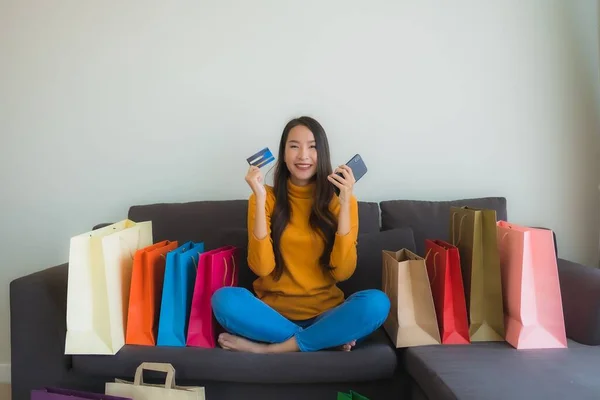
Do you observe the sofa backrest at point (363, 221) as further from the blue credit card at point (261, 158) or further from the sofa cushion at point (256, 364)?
the sofa cushion at point (256, 364)

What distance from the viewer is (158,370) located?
1391 mm

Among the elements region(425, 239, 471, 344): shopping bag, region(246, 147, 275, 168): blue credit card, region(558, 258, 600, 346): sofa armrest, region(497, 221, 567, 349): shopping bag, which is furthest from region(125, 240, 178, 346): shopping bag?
region(558, 258, 600, 346): sofa armrest

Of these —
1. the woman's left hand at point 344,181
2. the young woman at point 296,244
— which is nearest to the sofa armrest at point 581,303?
the young woman at point 296,244

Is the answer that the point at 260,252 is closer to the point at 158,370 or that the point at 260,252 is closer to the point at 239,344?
the point at 239,344

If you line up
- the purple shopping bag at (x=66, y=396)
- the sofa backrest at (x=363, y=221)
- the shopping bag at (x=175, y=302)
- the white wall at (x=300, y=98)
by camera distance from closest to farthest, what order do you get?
the purple shopping bag at (x=66, y=396)
the shopping bag at (x=175, y=302)
the sofa backrest at (x=363, y=221)
the white wall at (x=300, y=98)

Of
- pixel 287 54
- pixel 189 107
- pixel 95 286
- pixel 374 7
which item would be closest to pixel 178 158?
pixel 189 107

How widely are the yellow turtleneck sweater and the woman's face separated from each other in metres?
0.07

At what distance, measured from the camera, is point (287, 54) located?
2201mm

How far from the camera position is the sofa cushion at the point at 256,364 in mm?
1421

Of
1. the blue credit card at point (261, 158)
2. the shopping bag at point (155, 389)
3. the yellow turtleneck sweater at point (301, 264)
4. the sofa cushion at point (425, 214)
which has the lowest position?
the shopping bag at point (155, 389)

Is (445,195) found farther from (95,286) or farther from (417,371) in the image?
(95,286)

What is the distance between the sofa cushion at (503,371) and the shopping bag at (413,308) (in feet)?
0.13

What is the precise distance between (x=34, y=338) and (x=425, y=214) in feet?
4.76

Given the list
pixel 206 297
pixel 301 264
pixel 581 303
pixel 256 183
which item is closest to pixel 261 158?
pixel 256 183
